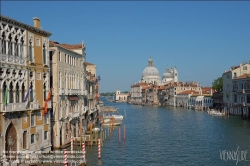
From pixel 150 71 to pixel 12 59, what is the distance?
413 feet

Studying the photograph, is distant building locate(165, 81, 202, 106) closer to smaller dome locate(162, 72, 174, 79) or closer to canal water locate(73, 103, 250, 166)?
smaller dome locate(162, 72, 174, 79)

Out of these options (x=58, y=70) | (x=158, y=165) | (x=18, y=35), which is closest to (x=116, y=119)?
(x=58, y=70)

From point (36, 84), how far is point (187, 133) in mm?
17205

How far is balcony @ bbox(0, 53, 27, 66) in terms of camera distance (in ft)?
50.1

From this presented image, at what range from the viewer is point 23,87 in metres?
17.0

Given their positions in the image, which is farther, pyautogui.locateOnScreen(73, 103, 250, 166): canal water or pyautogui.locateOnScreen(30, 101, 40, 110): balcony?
pyautogui.locateOnScreen(73, 103, 250, 166): canal water

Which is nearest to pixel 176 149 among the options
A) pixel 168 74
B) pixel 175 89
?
pixel 175 89

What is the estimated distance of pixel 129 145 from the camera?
24938mm

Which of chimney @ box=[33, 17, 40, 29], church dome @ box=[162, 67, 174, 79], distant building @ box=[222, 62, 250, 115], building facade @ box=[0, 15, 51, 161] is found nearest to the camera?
building facade @ box=[0, 15, 51, 161]

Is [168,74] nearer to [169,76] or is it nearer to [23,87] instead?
[169,76]

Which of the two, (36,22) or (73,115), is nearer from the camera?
(36,22)

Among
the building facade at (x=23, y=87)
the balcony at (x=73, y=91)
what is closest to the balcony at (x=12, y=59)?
the building facade at (x=23, y=87)

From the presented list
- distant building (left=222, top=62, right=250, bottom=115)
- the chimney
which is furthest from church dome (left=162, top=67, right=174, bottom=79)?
the chimney

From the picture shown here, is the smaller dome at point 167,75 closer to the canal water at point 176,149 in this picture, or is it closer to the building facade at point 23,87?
the canal water at point 176,149
